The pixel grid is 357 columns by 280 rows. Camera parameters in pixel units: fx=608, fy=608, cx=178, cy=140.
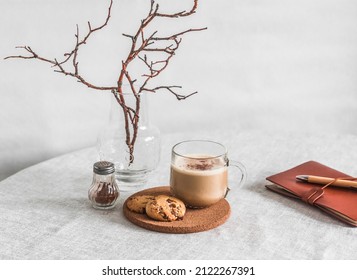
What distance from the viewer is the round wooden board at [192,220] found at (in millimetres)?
1083

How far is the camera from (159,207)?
1.11 meters

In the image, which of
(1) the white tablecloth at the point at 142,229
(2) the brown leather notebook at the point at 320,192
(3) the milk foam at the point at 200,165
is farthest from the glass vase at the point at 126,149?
(2) the brown leather notebook at the point at 320,192

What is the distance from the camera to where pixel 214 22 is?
1786 mm

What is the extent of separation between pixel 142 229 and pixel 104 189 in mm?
122

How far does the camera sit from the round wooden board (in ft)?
3.55

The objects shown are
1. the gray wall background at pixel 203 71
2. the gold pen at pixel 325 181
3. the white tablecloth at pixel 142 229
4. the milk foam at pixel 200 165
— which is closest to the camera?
the white tablecloth at pixel 142 229

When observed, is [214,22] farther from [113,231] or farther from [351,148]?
[113,231]

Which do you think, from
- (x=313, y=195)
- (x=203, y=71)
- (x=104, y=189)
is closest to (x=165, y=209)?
(x=104, y=189)

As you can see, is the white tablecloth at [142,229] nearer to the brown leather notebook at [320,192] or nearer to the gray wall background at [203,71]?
the brown leather notebook at [320,192]

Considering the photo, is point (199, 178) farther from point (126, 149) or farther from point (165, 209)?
point (126, 149)

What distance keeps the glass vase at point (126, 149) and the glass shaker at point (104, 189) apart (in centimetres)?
9

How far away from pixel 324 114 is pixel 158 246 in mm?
1118

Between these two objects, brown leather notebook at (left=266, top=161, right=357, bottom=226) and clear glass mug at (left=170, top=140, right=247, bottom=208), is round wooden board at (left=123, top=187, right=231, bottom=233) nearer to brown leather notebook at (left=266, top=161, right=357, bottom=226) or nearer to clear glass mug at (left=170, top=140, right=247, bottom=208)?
clear glass mug at (left=170, top=140, right=247, bottom=208)
